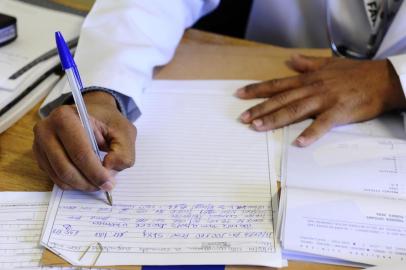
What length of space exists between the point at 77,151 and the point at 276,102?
348 mm

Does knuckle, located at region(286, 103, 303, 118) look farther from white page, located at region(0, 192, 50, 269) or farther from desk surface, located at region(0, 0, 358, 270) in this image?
white page, located at region(0, 192, 50, 269)

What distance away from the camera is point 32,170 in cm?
70

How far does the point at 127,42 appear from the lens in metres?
0.87

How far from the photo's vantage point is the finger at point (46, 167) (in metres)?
0.64

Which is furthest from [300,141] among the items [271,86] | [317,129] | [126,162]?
[126,162]

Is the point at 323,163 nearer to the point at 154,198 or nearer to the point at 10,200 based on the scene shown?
the point at 154,198

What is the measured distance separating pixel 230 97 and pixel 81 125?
0.31m

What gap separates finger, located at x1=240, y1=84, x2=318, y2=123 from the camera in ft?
2.57

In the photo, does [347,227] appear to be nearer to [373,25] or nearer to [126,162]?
[126,162]

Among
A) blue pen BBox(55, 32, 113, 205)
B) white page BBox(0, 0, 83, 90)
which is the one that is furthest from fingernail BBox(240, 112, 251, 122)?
white page BBox(0, 0, 83, 90)

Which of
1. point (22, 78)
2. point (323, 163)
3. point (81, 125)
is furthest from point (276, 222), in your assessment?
point (22, 78)

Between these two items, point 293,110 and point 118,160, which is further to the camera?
point 293,110

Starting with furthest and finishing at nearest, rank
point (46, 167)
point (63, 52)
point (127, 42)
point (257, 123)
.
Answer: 1. point (127, 42)
2. point (257, 123)
3. point (46, 167)
4. point (63, 52)

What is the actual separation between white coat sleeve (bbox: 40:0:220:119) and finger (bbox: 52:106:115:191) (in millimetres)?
166
